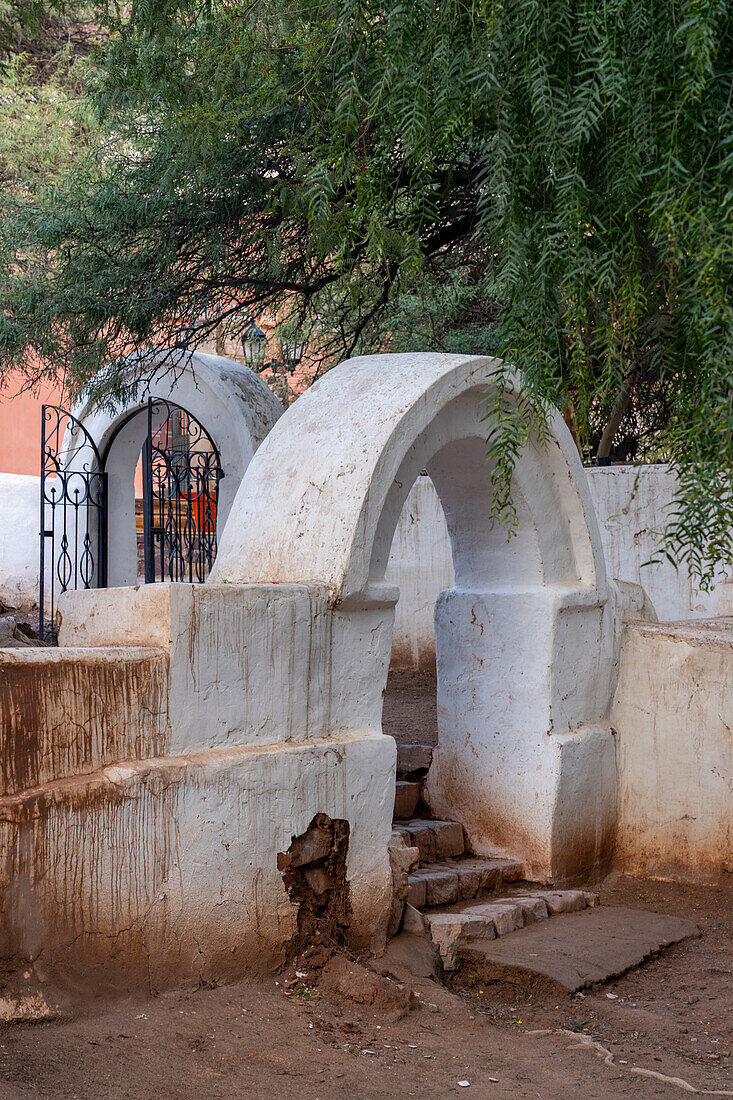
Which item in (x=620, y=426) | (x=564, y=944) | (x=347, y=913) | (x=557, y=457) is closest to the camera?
(x=347, y=913)

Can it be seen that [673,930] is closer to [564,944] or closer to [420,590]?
[564,944]

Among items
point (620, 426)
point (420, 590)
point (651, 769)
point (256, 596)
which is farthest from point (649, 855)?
point (620, 426)

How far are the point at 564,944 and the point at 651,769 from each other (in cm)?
148

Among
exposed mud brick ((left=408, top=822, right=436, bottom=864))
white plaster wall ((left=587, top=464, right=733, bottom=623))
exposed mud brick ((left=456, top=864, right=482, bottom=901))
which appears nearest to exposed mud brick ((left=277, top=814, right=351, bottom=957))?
exposed mud brick ((left=456, top=864, right=482, bottom=901))

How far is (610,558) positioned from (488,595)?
410 centimetres

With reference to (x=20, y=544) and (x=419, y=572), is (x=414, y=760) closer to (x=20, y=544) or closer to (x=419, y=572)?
(x=419, y=572)

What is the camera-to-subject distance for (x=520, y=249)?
11.7ft

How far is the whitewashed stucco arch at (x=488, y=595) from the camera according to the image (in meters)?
4.75

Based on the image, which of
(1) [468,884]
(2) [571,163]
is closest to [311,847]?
(1) [468,884]

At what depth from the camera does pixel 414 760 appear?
253 inches

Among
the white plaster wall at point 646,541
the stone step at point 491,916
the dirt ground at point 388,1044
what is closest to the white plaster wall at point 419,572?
the white plaster wall at point 646,541

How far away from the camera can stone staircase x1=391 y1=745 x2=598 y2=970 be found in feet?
15.9

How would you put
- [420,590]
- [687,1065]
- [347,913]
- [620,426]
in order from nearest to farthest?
[687,1065] < [347,913] < [420,590] < [620,426]

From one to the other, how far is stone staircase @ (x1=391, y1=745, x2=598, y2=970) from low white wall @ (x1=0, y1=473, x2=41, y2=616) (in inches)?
280
